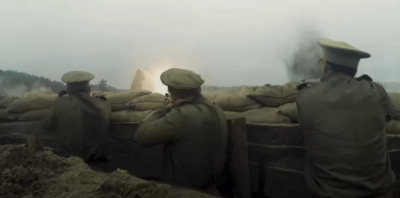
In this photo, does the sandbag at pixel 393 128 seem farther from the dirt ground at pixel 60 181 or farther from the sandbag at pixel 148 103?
the sandbag at pixel 148 103

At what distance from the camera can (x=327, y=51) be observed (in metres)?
3.43

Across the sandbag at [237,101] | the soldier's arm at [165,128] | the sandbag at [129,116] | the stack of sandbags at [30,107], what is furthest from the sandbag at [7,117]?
the soldier's arm at [165,128]

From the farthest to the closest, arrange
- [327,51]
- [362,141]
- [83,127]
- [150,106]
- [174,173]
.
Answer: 1. [150,106]
2. [83,127]
3. [174,173]
4. [327,51]
5. [362,141]

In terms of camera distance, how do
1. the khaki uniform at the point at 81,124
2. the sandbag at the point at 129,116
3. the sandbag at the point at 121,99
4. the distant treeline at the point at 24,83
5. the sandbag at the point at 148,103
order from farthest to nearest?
1. the distant treeline at the point at 24,83
2. the sandbag at the point at 121,99
3. the sandbag at the point at 148,103
4. the sandbag at the point at 129,116
5. the khaki uniform at the point at 81,124

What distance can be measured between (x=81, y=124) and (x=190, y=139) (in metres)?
2.31

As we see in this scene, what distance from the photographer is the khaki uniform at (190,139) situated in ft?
12.0

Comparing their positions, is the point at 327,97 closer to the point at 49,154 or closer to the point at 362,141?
the point at 362,141

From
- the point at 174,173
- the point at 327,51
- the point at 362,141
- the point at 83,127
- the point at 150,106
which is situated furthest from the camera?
the point at 150,106

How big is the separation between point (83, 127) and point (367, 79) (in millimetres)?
3592

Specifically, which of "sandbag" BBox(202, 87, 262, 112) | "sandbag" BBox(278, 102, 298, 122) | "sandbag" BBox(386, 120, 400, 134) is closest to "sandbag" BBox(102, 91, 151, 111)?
"sandbag" BBox(202, 87, 262, 112)

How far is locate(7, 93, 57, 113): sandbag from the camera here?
6.91m

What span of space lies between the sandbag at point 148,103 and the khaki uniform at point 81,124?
0.54 meters

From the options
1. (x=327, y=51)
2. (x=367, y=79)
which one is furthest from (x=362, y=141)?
(x=327, y=51)

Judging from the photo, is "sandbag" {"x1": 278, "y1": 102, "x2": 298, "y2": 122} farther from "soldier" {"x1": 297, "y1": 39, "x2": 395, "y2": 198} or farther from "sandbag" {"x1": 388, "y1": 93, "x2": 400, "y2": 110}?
"sandbag" {"x1": 388, "y1": 93, "x2": 400, "y2": 110}
